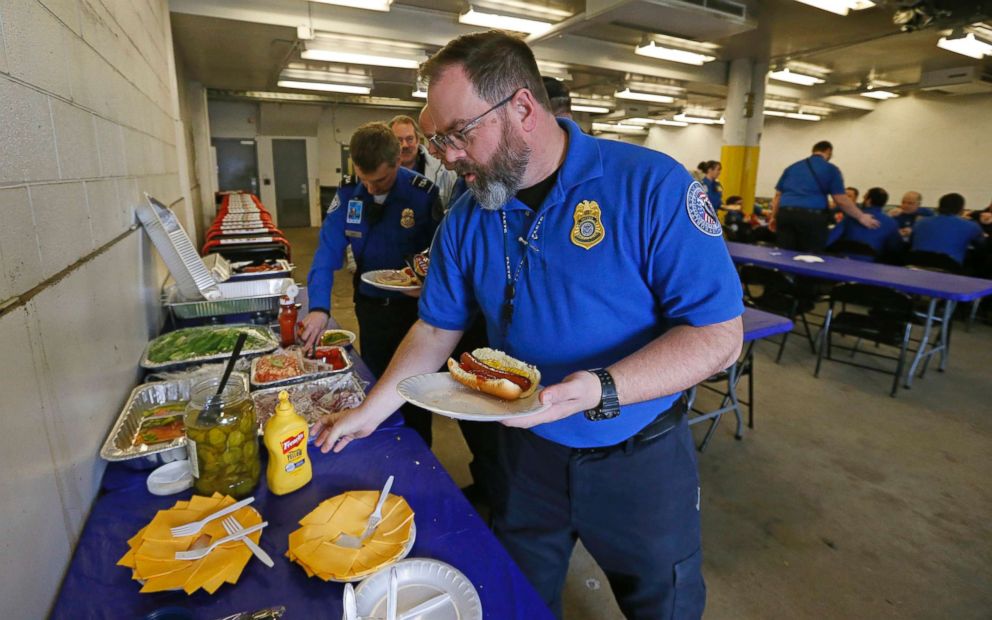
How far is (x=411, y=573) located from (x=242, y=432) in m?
0.56

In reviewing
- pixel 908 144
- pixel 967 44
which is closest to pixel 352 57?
pixel 967 44

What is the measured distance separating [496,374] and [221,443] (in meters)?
0.63

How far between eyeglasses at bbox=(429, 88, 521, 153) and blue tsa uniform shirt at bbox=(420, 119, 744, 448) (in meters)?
0.18

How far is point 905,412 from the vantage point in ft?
12.2

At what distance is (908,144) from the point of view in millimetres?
12422

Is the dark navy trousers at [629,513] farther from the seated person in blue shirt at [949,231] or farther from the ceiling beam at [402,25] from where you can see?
the ceiling beam at [402,25]

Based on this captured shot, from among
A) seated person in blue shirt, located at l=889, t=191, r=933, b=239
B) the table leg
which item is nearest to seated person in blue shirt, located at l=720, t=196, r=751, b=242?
seated person in blue shirt, located at l=889, t=191, r=933, b=239

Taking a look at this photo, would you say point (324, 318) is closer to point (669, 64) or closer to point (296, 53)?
point (296, 53)

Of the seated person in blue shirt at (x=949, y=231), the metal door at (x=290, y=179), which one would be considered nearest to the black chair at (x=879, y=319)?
the seated person in blue shirt at (x=949, y=231)

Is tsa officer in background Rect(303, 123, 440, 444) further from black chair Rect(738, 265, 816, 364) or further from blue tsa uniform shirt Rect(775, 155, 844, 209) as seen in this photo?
blue tsa uniform shirt Rect(775, 155, 844, 209)

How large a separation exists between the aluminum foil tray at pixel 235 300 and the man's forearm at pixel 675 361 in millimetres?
1820

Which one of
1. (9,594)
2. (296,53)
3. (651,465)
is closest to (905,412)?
(651,465)

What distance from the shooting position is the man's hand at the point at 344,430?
1.38m

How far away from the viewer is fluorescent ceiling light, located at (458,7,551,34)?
5.46 meters
